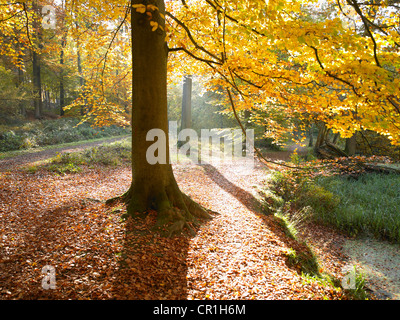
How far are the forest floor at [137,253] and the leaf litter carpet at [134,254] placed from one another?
0.04 feet

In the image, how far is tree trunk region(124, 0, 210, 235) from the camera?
13.0 ft

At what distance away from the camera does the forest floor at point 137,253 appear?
2.76 m

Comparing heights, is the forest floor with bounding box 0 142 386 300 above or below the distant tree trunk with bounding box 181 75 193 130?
below

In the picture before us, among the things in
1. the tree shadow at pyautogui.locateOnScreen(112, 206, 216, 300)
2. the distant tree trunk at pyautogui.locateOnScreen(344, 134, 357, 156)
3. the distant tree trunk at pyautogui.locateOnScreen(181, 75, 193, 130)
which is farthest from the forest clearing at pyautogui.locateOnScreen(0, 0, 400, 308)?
the distant tree trunk at pyautogui.locateOnScreen(181, 75, 193, 130)

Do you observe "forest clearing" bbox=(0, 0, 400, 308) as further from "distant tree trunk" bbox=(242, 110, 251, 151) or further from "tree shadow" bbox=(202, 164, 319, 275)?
"distant tree trunk" bbox=(242, 110, 251, 151)

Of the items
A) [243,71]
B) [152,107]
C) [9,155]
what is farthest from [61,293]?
[9,155]

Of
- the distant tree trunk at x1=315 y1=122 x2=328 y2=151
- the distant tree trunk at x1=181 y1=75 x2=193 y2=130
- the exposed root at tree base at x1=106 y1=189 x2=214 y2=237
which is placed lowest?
the exposed root at tree base at x1=106 y1=189 x2=214 y2=237

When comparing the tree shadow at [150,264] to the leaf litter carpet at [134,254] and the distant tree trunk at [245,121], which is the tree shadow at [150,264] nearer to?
the leaf litter carpet at [134,254]

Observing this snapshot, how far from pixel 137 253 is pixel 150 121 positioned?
7.15ft

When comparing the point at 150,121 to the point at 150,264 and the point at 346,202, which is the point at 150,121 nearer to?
the point at 150,264

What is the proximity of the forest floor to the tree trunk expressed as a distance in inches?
13.0

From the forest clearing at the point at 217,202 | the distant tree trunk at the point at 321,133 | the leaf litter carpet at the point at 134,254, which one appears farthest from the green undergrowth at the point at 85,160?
the distant tree trunk at the point at 321,133

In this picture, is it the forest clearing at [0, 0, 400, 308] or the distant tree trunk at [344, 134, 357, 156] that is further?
the distant tree trunk at [344, 134, 357, 156]
